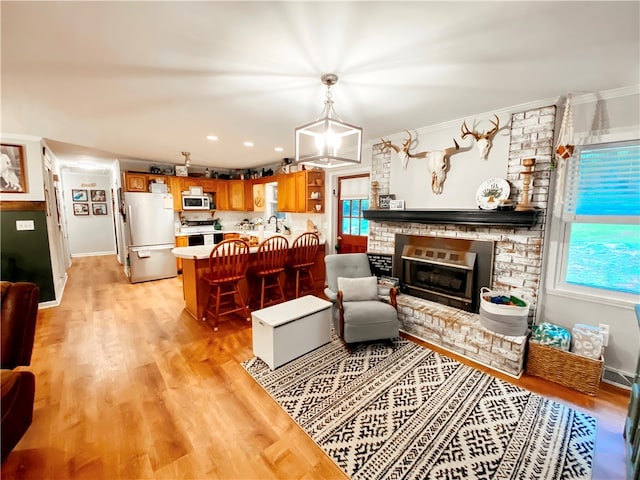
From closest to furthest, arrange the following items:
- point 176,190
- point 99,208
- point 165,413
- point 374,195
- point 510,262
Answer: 1. point 165,413
2. point 510,262
3. point 374,195
4. point 176,190
5. point 99,208

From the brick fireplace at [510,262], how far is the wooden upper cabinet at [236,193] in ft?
15.1

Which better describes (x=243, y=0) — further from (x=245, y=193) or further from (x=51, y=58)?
(x=245, y=193)

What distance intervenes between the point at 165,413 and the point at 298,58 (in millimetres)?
2580

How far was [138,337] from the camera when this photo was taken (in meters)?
3.04

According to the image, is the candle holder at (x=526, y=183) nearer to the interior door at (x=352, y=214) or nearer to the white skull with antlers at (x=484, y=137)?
the white skull with antlers at (x=484, y=137)

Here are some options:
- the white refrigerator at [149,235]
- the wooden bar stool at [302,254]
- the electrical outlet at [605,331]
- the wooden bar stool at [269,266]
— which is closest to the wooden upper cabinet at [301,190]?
the wooden bar stool at [302,254]

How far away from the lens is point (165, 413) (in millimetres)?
1943

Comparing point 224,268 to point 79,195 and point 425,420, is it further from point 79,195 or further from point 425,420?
point 79,195

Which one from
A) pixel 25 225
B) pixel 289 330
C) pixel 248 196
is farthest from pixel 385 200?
pixel 25 225

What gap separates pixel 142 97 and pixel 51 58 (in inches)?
26.3

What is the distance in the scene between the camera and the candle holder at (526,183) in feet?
7.98

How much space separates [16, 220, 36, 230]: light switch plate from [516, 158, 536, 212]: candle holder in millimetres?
5818

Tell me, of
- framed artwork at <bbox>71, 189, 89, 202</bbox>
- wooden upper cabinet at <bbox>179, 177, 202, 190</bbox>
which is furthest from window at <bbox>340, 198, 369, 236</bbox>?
framed artwork at <bbox>71, 189, 89, 202</bbox>

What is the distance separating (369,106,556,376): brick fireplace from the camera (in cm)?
246
